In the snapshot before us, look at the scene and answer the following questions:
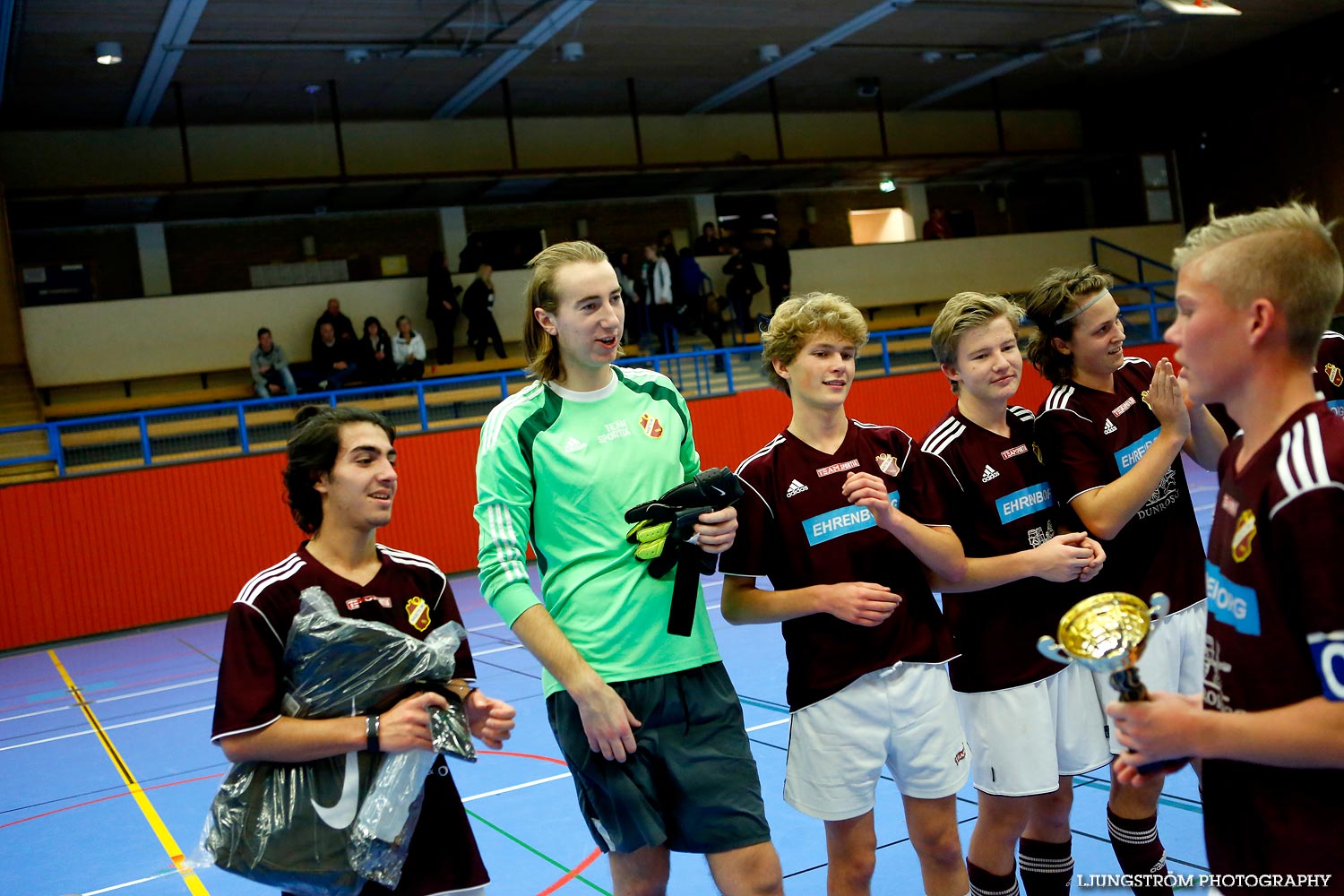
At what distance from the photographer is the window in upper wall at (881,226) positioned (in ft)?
82.9

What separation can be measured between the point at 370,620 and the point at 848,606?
4.13ft

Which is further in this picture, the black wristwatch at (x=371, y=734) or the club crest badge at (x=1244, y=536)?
the black wristwatch at (x=371, y=734)

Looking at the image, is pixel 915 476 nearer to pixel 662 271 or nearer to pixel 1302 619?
pixel 1302 619

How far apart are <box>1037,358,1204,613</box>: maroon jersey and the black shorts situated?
1.42 metres

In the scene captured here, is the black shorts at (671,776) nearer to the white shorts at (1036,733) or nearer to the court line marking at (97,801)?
the white shorts at (1036,733)

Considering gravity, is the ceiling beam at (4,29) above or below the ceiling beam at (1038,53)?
A: below

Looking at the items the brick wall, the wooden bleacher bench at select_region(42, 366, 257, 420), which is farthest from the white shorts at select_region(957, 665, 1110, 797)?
the brick wall

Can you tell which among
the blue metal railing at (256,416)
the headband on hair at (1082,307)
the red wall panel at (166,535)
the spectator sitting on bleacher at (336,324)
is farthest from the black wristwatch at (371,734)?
the spectator sitting on bleacher at (336,324)

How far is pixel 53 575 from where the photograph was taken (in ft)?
44.0

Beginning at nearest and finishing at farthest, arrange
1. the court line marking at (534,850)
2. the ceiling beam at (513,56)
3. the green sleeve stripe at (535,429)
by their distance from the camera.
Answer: the green sleeve stripe at (535,429) → the court line marking at (534,850) → the ceiling beam at (513,56)

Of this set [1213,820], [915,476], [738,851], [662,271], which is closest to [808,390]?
[915,476]

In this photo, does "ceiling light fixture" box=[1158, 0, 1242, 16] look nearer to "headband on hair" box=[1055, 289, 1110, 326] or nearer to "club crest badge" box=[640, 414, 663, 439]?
"headband on hair" box=[1055, 289, 1110, 326]

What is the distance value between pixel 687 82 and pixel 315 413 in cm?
1873

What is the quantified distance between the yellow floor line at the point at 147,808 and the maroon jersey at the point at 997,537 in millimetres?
2887
